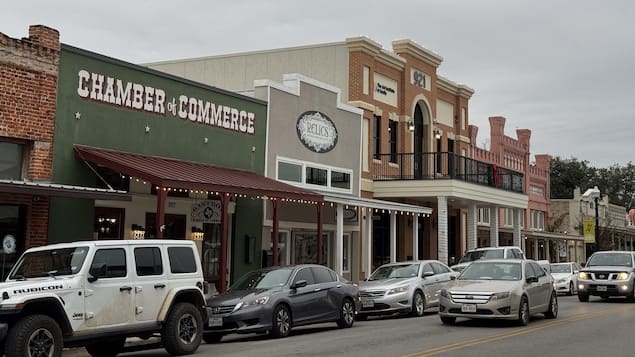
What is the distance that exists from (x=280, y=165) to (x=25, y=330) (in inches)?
581

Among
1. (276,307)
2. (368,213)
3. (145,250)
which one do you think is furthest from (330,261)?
(145,250)

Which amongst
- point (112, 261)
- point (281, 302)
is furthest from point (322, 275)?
point (112, 261)

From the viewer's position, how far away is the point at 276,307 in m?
14.4

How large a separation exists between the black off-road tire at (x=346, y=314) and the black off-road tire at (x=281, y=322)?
1892mm

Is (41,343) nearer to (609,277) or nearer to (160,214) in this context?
(160,214)

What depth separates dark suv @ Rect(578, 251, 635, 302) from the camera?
78.5 ft

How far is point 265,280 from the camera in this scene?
15422mm

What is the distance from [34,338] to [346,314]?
26.6 feet

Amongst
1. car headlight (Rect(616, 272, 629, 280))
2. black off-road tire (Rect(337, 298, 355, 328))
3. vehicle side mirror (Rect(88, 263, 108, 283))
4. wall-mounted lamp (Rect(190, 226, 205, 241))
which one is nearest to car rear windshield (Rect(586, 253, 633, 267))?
car headlight (Rect(616, 272, 629, 280))

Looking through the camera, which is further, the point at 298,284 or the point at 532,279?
the point at 532,279

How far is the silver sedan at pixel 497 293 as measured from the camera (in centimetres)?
1555

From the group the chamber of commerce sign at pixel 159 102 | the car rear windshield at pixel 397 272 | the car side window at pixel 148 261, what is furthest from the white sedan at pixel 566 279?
the car side window at pixel 148 261

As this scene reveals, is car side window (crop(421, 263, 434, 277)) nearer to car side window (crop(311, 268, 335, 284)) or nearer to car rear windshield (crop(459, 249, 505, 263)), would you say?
car side window (crop(311, 268, 335, 284))

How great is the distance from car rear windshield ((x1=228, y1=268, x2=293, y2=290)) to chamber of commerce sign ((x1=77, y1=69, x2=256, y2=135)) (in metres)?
5.64
